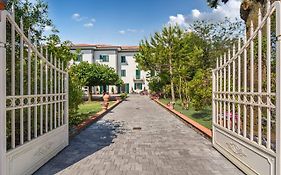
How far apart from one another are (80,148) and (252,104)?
15.6 ft

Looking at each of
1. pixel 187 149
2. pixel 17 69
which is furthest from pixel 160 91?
pixel 17 69

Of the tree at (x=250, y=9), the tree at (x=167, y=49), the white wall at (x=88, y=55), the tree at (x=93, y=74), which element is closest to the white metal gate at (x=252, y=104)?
the tree at (x=250, y=9)

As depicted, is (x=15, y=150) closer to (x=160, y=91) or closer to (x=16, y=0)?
(x=16, y=0)

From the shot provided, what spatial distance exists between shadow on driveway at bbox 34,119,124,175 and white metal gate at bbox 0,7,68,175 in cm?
17

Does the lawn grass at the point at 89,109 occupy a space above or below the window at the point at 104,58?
below

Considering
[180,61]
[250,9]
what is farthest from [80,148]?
[180,61]

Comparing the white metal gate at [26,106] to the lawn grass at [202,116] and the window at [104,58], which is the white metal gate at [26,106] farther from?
the window at [104,58]

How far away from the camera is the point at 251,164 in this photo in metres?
5.03

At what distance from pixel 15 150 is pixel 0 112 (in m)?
0.81

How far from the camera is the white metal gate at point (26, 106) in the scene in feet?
14.0

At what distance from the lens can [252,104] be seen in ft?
16.4

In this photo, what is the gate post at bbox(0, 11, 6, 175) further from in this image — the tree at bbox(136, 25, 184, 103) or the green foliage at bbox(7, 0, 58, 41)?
the tree at bbox(136, 25, 184, 103)

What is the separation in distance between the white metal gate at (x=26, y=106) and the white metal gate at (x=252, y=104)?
3863mm

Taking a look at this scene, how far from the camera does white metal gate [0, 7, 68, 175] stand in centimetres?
428
